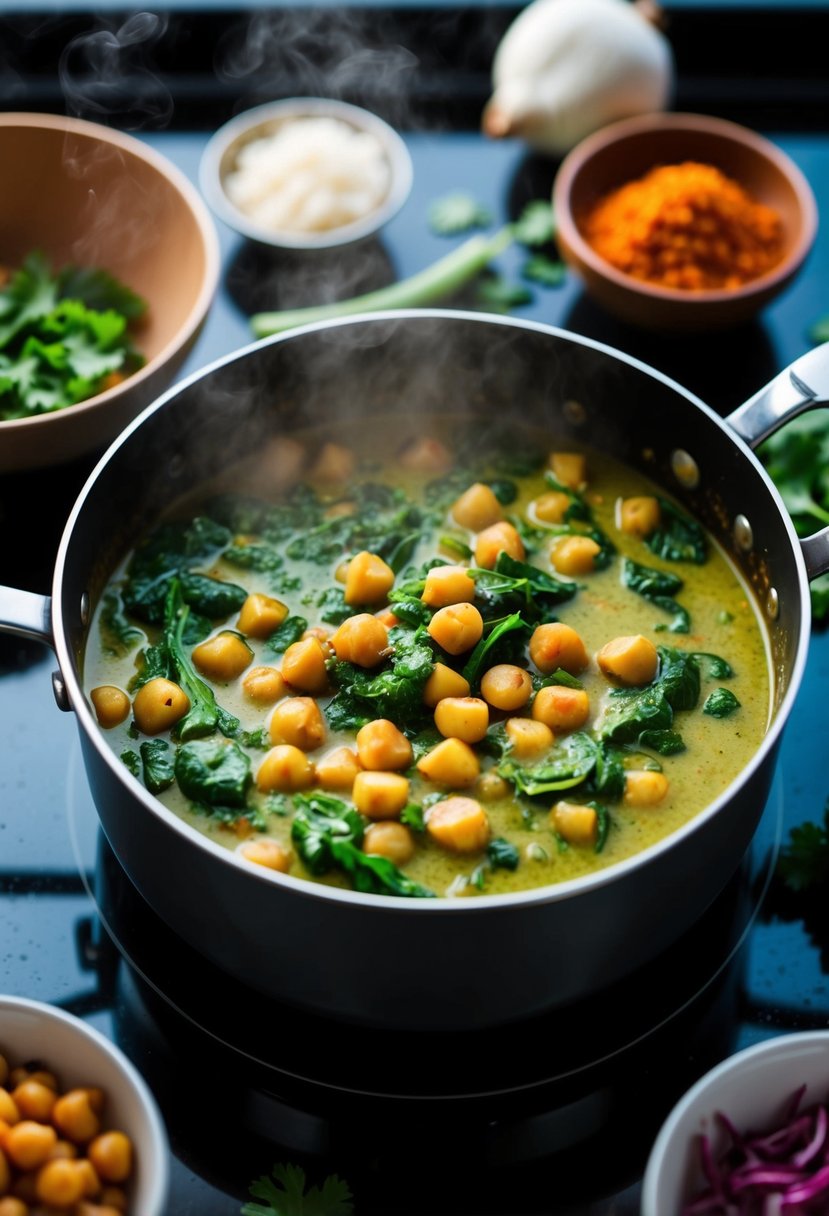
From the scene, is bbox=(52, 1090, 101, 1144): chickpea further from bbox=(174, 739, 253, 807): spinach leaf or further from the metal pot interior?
the metal pot interior

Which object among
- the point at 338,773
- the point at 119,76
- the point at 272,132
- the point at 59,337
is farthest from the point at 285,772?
the point at 119,76

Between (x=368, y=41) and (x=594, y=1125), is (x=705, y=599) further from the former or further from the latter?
(x=368, y=41)

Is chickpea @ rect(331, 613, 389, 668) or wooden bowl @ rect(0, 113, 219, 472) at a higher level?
wooden bowl @ rect(0, 113, 219, 472)

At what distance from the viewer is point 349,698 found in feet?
7.57

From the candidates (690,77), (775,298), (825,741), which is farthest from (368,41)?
(825,741)

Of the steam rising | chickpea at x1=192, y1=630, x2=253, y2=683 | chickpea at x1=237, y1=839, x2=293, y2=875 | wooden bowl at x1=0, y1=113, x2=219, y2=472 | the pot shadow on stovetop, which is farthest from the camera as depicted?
the steam rising

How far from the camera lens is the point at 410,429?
2873 mm

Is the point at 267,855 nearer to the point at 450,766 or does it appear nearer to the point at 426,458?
the point at 450,766

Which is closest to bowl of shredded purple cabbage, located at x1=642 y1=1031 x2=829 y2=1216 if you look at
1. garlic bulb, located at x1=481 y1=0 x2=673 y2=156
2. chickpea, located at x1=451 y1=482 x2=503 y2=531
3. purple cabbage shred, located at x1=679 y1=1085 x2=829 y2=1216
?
purple cabbage shred, located at x1=679 y1=1085 x2=829 y2=1216

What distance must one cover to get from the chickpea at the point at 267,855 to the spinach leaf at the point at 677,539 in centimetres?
102

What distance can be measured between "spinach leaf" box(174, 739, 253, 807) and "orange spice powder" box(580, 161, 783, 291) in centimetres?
158

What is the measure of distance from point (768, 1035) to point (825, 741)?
607 mm

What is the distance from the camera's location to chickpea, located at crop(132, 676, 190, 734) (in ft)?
7.41

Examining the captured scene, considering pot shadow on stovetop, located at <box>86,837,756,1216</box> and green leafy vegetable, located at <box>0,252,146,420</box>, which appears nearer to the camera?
pot shadow on stovetop, located at <box>86,837,756,1216</box>
